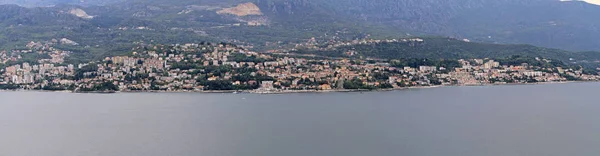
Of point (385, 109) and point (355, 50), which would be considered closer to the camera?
point (385, 109)

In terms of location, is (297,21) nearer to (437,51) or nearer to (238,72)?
(437,51)

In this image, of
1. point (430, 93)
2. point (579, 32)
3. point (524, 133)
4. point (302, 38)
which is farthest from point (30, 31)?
point (579, 32)

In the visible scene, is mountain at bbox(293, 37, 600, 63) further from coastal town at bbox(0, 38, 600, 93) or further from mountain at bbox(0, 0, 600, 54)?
mountain at bbox(0, 0, 600, 54)

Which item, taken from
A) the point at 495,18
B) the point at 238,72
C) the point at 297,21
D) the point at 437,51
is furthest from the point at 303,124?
the point at 495,18

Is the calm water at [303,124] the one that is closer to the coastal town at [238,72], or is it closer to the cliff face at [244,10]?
the coastal town at [238,72]

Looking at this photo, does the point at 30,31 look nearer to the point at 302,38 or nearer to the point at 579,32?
the point at 302,38

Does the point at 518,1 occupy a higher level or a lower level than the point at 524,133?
higher
